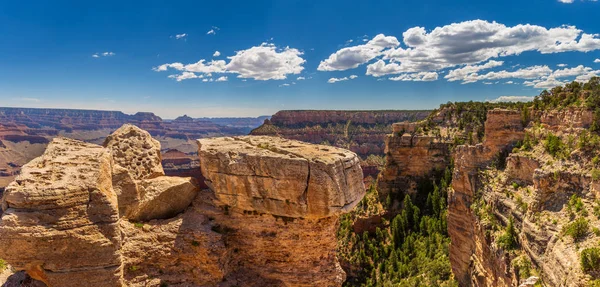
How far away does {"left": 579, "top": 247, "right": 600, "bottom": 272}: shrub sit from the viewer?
1541 cm

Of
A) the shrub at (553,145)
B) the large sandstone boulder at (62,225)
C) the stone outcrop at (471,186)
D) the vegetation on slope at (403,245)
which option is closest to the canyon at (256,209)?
the large sandstone boulder at (62,225)

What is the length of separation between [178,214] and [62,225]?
19.3 ft

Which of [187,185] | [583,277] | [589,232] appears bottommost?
[583,277]

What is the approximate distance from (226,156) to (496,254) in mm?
21631

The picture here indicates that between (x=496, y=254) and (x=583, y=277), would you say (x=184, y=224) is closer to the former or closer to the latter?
(x=583, y=277)

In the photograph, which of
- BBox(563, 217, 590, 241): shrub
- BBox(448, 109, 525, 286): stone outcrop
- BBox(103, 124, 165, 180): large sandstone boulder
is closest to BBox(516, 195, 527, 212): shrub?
BBox(448, 109, 525, 286): stone outcrop

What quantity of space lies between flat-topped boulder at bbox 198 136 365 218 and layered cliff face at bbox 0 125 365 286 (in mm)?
51

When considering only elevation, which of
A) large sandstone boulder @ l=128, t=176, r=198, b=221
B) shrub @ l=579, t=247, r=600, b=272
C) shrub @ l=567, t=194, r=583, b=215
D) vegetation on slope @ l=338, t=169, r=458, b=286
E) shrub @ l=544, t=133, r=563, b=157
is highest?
shrub @ l=544, t=133, r=563, b=157

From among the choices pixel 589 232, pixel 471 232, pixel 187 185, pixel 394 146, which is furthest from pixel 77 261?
pixel 394 146

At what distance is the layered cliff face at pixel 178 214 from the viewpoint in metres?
12.5

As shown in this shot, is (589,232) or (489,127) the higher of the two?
(489,127)

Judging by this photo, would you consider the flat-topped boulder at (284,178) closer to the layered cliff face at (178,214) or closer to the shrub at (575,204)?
the layered cliff face at (178,214)

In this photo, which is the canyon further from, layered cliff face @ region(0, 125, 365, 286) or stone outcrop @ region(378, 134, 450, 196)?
stone outcrop @ region(378, 134, 450, 196)

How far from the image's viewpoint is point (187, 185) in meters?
18.2
